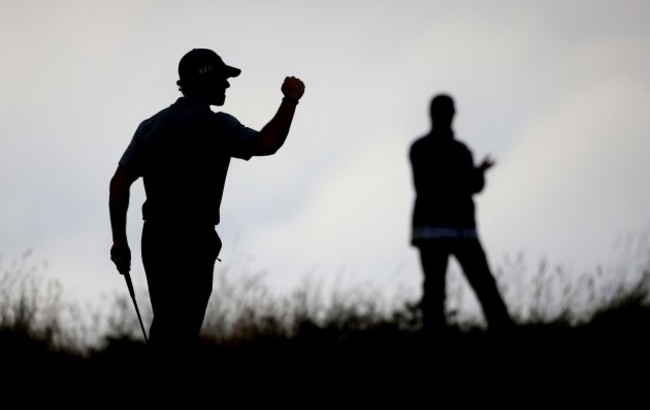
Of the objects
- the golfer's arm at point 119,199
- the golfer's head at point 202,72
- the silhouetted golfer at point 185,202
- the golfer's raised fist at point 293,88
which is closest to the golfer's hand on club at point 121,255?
the golfer's arm at point 119,199

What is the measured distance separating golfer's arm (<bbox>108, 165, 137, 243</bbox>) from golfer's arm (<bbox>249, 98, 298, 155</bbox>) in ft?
2.12

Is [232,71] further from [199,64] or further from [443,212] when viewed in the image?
[443,212]

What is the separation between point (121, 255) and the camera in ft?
17.0

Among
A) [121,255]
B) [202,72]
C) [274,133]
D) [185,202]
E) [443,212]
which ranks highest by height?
[443,212]

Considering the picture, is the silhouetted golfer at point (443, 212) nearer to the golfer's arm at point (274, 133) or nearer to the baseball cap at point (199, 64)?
the baseball cap at point (199, 64)

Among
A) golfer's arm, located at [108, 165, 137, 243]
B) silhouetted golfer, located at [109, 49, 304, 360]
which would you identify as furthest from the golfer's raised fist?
golfer's arm, located at [108, 165, 137, 243]

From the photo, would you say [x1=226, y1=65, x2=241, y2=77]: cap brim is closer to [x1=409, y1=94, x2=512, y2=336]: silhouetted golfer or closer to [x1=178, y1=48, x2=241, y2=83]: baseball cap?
[x1=178, y1=48, x2=241, y2=83]: baseball cap

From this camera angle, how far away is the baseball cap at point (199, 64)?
5176 mm

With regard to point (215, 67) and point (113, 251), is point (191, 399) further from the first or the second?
point (215, 67)

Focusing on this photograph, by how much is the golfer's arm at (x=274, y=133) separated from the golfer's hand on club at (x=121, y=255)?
748 millimetres

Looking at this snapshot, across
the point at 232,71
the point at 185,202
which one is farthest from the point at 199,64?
the point at 185,202

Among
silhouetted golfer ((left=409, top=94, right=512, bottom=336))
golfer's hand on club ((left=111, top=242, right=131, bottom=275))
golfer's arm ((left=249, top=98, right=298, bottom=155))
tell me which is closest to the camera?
golfer's arm ((left=249, top=98, right=298, bottom=155))

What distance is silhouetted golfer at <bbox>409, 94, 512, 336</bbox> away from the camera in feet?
24.6

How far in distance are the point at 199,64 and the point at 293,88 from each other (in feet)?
1.59
